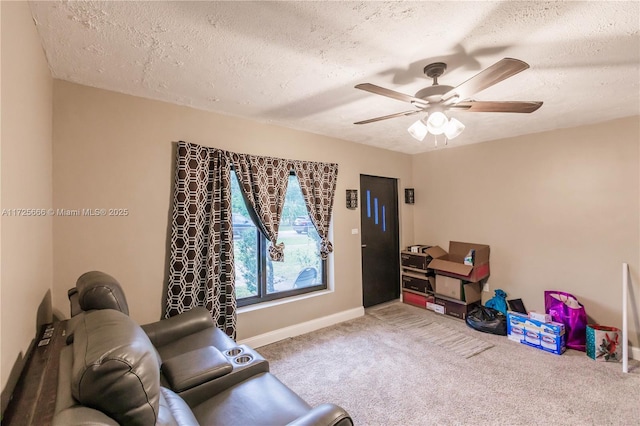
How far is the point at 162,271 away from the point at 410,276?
3532 mm

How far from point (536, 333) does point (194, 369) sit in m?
3.48

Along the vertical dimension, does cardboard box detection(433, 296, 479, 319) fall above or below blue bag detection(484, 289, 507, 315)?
below

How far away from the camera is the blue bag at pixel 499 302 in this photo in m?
3.77

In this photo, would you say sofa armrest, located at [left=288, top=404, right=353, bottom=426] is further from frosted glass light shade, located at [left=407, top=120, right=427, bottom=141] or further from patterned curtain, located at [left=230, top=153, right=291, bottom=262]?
patterned curtain, located at [left=230, top=153, right=291, bottom=262]

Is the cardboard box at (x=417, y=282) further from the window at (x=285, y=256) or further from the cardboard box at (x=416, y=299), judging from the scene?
the window at (x=285, y=256)

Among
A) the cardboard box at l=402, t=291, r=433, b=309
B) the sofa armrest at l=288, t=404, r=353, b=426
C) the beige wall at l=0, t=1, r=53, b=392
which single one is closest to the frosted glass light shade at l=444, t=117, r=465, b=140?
the sofa armrest at l=288, t=404, r=353, b=426

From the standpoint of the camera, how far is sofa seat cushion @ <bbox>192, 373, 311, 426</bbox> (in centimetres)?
143

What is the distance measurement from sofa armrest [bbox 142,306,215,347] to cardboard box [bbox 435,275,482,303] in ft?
10.4

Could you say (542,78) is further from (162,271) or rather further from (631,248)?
(162,271)

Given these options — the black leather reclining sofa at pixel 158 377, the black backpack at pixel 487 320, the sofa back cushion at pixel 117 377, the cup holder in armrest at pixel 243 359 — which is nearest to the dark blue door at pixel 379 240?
the black backpack at pixel 487 320

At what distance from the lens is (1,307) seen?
3.50ft

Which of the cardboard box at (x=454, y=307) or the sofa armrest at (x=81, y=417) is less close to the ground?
the sofa armrest at (x=81, y=417)

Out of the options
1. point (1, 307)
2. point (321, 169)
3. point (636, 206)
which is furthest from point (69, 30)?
point (636, 206)

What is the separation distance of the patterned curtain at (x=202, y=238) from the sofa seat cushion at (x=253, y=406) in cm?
124
